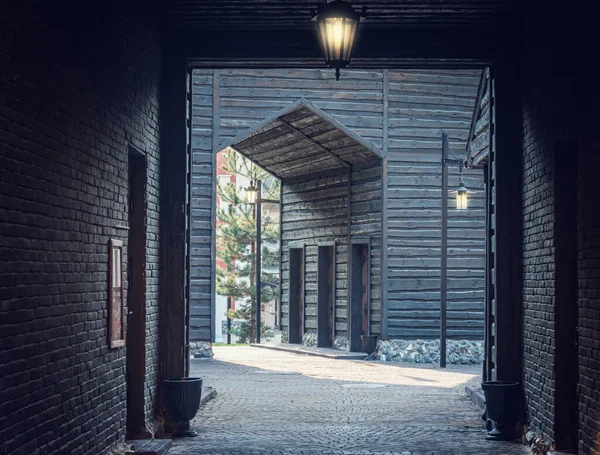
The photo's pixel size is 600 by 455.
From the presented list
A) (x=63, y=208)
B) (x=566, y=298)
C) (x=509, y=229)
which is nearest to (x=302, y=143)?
(x=509, y=229)

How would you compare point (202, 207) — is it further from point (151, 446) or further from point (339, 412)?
point (151, 446)

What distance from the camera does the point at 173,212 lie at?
428 inches

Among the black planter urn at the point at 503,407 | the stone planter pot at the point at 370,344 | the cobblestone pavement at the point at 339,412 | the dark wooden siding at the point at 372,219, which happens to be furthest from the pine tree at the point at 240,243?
the black planter urn at the point at 503,407

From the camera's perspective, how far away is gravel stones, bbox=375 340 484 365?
68.6 feet

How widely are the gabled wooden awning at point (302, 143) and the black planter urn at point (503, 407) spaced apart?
Result: 36.0 ft

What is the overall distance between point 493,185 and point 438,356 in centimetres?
1060

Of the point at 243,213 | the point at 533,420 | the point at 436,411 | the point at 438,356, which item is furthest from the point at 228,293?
the point at 533,420

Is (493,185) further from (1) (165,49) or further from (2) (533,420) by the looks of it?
(1) (165,49)

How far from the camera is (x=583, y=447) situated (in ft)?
25.2

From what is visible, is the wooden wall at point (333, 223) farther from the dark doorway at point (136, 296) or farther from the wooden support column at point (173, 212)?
the dark doorway at point (136, 296)

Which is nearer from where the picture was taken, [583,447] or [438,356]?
[583,447]

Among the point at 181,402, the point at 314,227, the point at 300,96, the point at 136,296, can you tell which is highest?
the point at 300,96

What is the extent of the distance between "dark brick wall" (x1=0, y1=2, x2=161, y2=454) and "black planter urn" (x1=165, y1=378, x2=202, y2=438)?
1.40 m

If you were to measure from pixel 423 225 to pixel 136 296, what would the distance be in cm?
1217
